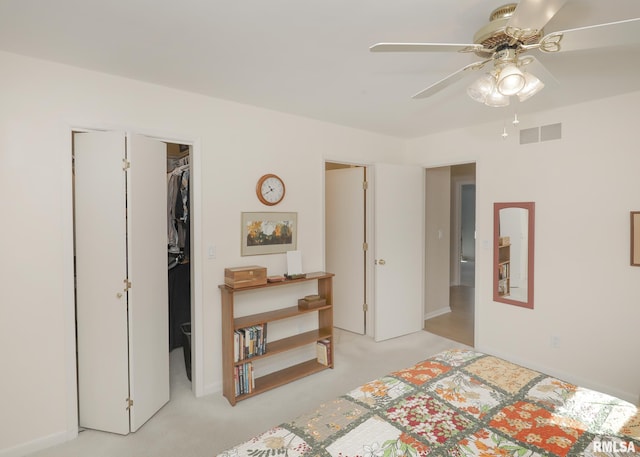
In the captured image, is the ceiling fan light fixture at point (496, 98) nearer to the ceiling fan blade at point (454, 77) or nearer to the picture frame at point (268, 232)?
the ceiling fan blade at point (454, 77)

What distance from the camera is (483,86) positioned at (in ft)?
5.08

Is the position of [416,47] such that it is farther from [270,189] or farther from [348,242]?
[348,242]

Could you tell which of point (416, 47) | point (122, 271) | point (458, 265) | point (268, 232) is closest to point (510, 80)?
point (416, 47)

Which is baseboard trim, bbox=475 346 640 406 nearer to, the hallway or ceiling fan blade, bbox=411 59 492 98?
the hallway

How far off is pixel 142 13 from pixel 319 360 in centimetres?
311

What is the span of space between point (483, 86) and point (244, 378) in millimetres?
2681

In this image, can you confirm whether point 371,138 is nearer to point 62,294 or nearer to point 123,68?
point 123,68

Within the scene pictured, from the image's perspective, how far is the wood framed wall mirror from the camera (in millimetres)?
3393

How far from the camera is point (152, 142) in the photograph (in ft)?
8.28

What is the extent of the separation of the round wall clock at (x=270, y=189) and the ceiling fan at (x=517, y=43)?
1.87m

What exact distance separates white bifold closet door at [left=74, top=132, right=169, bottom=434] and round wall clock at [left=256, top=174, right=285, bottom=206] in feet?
3.27

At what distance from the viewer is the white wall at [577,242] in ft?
9.20

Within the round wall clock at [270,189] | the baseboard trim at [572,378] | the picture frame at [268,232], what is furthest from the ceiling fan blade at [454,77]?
the baseboard trim at [572,378]

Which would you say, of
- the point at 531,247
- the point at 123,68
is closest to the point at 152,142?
the point at 123,68
